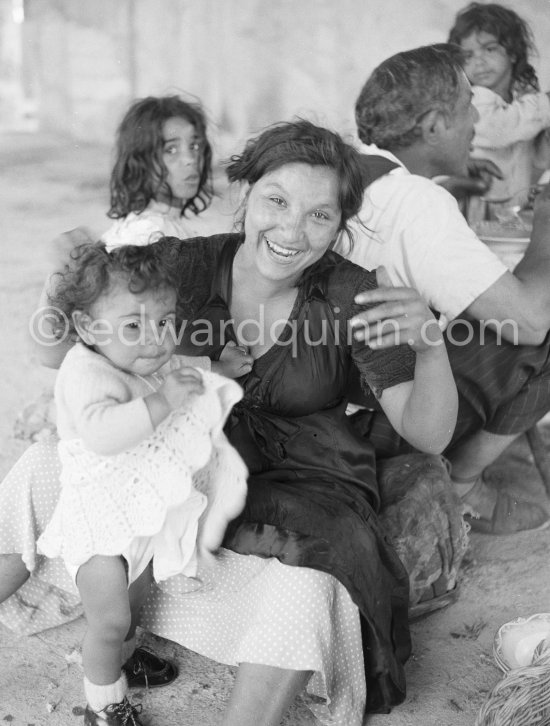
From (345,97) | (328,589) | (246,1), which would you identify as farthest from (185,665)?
(246,1)

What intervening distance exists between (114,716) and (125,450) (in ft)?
2.01

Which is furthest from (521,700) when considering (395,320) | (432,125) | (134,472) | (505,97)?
(505,97)

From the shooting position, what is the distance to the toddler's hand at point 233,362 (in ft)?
6.98

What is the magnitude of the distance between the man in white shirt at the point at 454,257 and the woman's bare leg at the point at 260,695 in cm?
86

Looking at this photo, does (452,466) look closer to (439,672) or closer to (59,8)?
(439,672)

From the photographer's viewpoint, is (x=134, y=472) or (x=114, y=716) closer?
(x=134, y=472)

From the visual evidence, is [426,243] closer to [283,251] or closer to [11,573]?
[283,251]

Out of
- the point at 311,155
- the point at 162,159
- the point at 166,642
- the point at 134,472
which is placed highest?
the point at 311,155

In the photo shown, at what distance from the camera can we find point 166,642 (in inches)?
91.6

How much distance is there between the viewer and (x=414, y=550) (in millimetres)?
2285

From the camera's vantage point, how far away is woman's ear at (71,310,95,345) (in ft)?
5.86

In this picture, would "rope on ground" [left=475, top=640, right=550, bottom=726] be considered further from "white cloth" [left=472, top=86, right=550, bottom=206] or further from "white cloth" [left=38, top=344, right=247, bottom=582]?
"white cloth" [left=472, top=86, right=550, bottom=206]

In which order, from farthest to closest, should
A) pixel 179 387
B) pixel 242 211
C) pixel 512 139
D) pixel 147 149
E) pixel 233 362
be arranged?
pixel 512 139
pixel 147 149
pixel 242 211
pixel 233 362
pixel 179 387

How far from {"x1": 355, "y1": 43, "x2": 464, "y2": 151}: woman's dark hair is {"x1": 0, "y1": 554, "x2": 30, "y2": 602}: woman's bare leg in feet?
5.27
